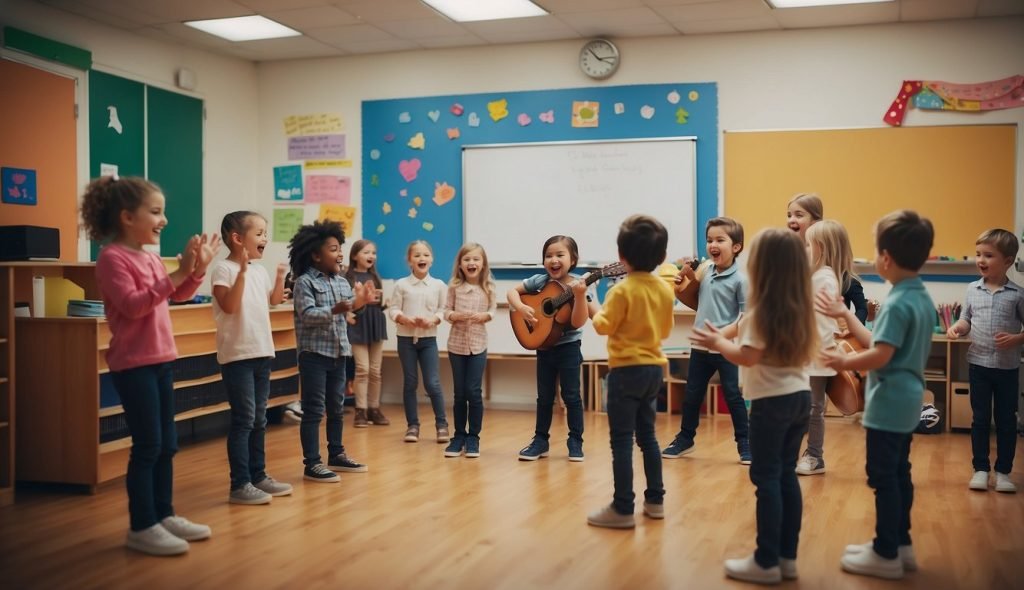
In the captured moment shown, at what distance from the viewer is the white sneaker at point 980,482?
4.38 m

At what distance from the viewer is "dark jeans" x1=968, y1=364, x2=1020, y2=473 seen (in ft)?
14.1

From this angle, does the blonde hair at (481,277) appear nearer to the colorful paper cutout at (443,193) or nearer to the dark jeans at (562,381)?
the dark jeans at (562,381)

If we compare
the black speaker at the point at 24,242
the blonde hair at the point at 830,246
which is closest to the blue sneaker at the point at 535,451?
the blonde hair at the point at 830,246

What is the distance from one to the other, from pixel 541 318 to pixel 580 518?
1276 mm

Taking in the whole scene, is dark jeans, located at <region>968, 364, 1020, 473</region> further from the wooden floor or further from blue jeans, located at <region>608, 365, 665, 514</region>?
blue jeans, located at <region>608, 365, 665, 514</region>

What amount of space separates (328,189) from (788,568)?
18.3ft

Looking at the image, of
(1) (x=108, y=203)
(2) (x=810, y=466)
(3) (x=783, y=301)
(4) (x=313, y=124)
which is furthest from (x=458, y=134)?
(3) (x=783, y=301)

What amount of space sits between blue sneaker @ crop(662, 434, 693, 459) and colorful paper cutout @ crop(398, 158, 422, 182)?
336 cm

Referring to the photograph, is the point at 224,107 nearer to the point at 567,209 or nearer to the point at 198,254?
the point at 567,209

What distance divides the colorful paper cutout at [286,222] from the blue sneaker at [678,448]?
155 inches

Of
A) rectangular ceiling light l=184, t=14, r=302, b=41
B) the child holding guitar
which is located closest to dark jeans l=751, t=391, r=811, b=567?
the child holding guitar

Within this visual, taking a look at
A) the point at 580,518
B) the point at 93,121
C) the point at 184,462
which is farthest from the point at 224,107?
the point at 580,518

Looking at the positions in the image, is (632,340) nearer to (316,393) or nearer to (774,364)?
(774,364)

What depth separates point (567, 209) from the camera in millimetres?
7277
